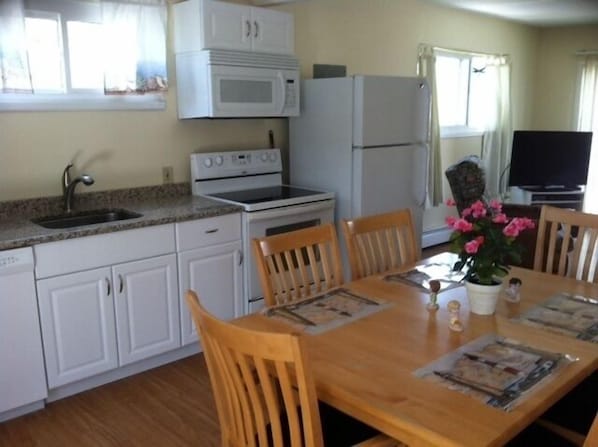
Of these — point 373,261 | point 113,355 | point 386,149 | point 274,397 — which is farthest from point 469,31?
point 274,397

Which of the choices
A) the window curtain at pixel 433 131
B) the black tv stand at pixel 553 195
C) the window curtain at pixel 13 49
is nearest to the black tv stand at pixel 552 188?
the black tv stand at pixel 553 195

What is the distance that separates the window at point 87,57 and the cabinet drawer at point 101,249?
0.86 m

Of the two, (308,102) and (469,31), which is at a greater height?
(469,31)

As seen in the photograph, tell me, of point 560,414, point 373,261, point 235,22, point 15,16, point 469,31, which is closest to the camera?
point 560,414

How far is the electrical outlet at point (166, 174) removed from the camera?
11.6 feet

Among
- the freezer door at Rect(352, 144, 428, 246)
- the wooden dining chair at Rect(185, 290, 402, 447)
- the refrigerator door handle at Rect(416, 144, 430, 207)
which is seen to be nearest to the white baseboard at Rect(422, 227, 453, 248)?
the freezer door at Rect(352, 144, 428, 246)

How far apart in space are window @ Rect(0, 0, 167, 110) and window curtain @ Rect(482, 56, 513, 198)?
163 inches

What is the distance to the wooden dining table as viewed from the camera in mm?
1192

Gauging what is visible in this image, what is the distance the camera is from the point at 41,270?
2.51 meters

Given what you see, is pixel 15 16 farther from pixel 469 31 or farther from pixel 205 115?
pixel 469 31

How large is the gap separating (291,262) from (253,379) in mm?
828

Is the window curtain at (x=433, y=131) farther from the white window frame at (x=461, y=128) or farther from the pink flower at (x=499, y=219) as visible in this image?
the pink flower at (x=499, y=219)

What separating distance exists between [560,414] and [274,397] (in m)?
1.02

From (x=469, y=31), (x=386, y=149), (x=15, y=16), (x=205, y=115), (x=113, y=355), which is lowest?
(x=113, y=355)
